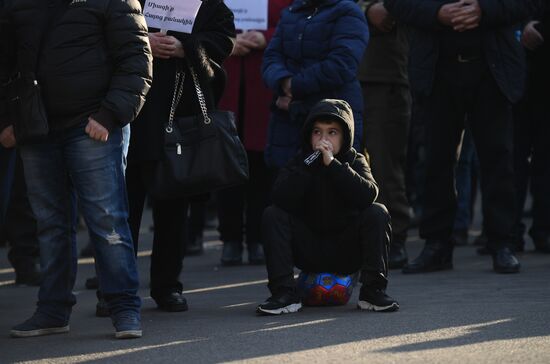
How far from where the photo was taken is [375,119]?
914 cm

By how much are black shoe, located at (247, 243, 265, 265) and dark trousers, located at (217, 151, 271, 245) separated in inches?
1.3

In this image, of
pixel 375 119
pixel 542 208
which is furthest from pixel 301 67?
pixel 542 208

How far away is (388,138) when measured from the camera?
30.1ft

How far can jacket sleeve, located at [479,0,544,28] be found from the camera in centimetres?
804

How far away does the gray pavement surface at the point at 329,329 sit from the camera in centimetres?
557

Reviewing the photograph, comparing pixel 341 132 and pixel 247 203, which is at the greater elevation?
pixel 341 132

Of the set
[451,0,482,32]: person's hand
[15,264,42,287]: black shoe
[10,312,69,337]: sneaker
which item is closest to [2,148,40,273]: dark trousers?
[15,264,42,287]: black shoe

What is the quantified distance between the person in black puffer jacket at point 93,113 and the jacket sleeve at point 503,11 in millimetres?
2694

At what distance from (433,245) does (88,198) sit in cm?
309

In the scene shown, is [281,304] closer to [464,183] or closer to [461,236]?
[461,236]

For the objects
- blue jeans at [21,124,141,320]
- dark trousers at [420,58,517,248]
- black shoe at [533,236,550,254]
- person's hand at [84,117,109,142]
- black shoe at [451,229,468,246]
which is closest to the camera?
person's hand at [84,117,109,142]

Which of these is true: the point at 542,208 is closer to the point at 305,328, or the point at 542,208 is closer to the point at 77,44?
the point at 305,328

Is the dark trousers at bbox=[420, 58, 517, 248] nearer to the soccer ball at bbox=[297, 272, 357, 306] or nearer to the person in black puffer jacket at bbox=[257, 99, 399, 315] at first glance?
the person in black puffer jacket at bbox=[257, 99, 399, 315]

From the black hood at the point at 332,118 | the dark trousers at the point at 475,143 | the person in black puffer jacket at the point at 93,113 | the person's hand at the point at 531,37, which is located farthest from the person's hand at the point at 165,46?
the person's hand at the point at 531,37
